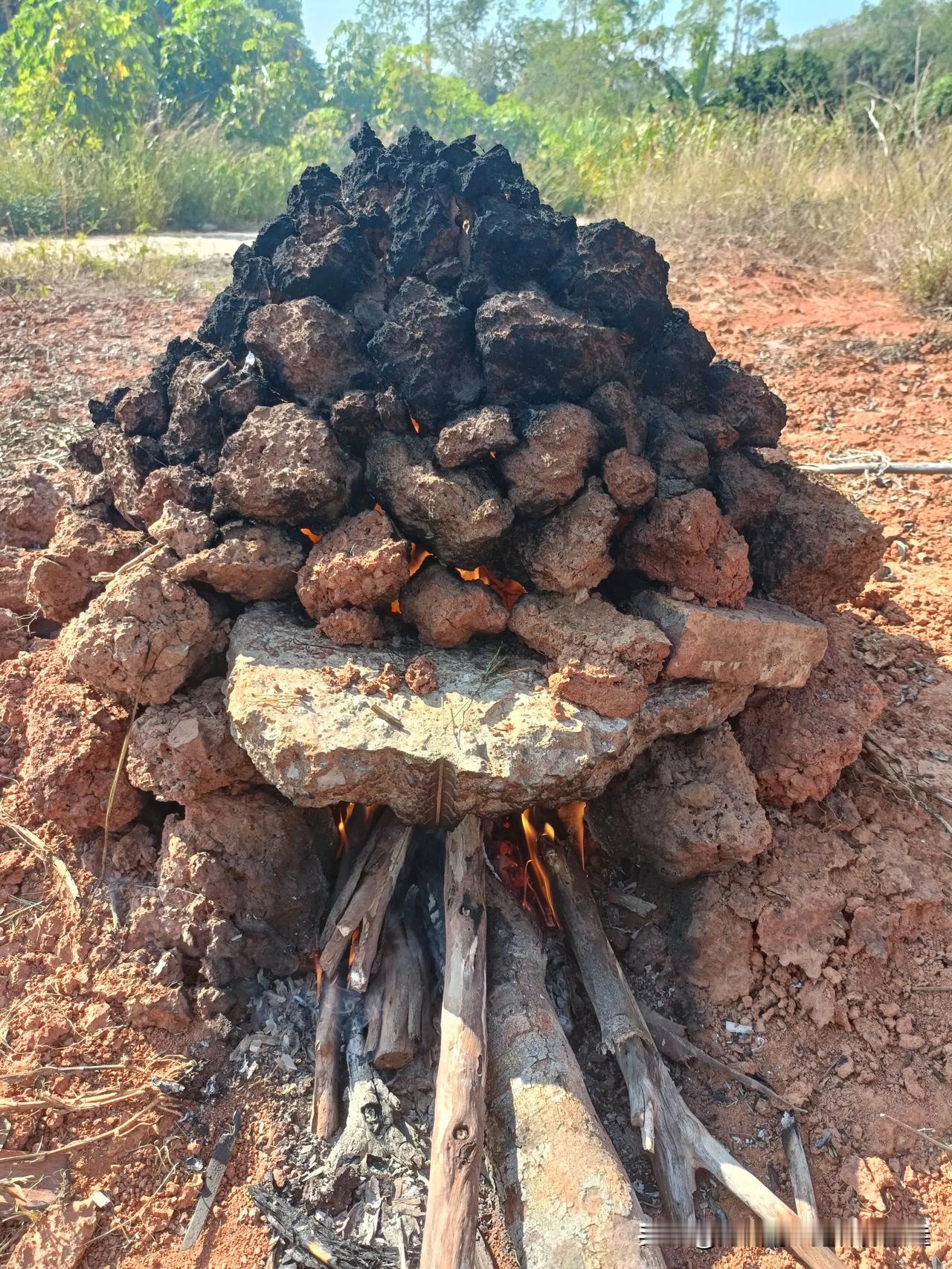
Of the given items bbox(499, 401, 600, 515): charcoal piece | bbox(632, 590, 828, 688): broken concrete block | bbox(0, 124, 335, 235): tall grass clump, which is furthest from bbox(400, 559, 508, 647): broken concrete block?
bbox(0, 124, 335, 235): tall grass clump

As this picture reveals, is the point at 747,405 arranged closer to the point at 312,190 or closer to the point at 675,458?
the point at 675,458

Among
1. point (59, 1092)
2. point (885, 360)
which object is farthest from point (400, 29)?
point (59, 1092)

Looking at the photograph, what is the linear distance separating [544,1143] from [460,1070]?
0.28 metres

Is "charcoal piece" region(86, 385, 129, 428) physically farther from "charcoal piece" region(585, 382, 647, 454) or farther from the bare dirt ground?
"charcoal piece" region(585, 382, 647, 454)

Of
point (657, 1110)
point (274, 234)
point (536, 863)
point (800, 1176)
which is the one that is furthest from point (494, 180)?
point (800, 1176)

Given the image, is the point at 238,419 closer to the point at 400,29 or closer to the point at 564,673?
the point at 564,673

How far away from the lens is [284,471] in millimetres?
2580

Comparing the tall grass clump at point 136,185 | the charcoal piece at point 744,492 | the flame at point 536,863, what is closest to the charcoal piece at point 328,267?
the charcoal piece at point 744,492

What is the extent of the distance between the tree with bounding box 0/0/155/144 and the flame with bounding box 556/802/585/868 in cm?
1310

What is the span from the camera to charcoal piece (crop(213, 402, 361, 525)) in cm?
259

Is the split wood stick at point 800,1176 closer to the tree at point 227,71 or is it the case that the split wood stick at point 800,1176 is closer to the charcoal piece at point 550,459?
the charcoal piece at point 550,459

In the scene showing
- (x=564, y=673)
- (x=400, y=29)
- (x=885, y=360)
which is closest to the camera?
(x=564, y=673)

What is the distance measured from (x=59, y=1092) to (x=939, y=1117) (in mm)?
2557

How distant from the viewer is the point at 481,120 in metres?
21.2
